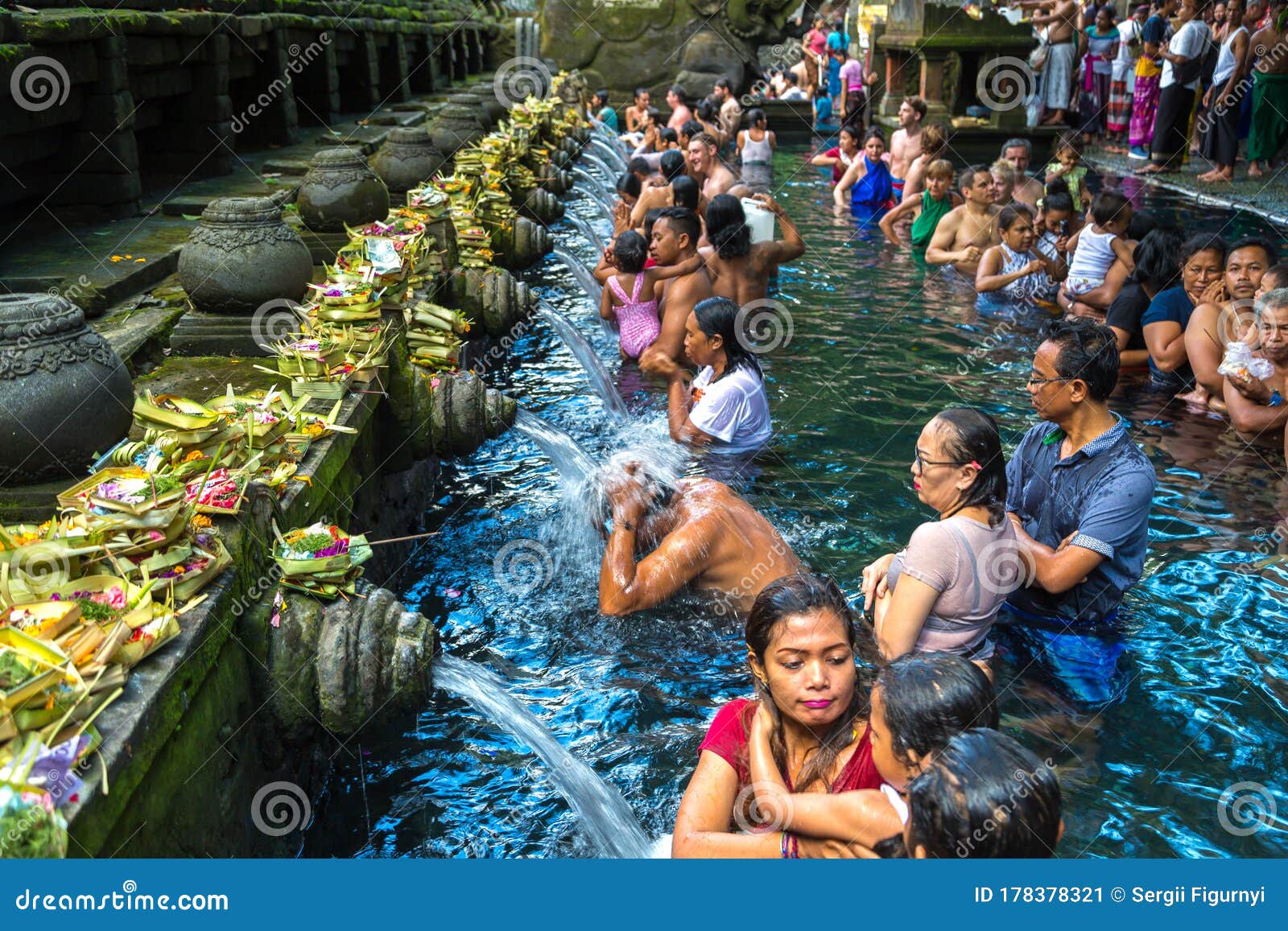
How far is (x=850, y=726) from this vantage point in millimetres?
2867

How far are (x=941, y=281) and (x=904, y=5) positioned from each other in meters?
11.5

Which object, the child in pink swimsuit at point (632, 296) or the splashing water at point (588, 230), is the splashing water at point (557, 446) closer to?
the child in pink swimsuit at point (632, 296)

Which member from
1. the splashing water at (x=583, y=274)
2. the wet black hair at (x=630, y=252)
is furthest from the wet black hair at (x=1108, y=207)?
the splashing water at (x=583, y=274)

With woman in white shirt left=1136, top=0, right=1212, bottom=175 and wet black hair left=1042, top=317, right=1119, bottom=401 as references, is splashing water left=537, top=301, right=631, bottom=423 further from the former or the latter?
woman in white shirt left=1136, top=0, right=1212, bottom=175

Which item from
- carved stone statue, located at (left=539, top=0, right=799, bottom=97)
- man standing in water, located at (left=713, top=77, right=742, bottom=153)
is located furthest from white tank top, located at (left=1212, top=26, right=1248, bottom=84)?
carved stone statue, located at (left=539, top=0, right=799, bottom=97)

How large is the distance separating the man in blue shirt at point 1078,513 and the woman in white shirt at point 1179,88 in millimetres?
11546

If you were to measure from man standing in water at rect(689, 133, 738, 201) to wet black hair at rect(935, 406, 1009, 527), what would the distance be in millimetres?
8235

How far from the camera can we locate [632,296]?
8008 mm

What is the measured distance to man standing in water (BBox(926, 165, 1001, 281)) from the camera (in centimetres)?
1022

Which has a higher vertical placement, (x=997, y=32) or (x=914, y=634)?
(x=997, y=32)

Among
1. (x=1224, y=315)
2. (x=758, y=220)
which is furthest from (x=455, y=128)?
(x=1224, y=315)

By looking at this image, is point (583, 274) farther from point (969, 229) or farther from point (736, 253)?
point (969, 229)

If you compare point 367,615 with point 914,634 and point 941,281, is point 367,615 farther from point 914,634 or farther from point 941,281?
point 941,281

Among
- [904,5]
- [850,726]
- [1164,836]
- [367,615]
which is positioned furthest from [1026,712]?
[904,5]
